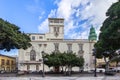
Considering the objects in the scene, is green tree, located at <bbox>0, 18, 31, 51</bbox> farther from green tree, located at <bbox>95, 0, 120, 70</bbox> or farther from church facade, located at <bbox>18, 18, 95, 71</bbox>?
church facade, located at <bbox>18, 18, 95, 71</bbox>

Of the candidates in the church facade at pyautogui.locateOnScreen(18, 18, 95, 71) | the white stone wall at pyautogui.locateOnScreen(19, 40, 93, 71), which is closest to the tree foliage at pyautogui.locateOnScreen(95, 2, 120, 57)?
the church facade at pyautogui.locateOnScreen(18, 18, 95, 71)

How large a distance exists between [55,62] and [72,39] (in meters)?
27.7

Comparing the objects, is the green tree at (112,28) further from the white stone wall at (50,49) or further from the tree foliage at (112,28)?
the white stone wall at (50,49)

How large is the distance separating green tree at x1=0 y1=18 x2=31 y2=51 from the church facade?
44856 mm

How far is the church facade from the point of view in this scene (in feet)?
318

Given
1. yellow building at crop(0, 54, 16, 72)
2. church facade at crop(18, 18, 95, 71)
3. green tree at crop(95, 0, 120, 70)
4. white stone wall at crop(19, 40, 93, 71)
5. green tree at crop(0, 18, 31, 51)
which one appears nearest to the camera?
green tree at crop(95, 0, 120, 70)

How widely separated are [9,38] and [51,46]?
5203 cm

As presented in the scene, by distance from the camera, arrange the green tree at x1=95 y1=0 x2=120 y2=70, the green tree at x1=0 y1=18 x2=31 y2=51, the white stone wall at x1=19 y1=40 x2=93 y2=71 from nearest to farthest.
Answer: the green tree at x1=95 y1=0 x2=120 y2=70, the green tree at x1=0 y1=18 x2=31 y2=51, the white stone wall at x1=19 y1=40 x2=93 y2=71

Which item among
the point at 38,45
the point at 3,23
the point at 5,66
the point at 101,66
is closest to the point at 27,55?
the point at 38,45

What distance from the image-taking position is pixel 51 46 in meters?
98.9

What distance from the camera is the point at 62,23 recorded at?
99625mm

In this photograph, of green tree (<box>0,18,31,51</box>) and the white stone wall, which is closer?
green tree (<box>0,18,31,51</box>)

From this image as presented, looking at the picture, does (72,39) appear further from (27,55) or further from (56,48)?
(27,55)

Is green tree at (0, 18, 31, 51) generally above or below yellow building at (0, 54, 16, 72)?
above
